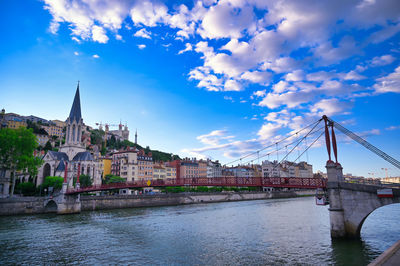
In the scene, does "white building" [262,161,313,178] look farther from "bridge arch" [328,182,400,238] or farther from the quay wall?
"bridge arch" [328,182,400,238]

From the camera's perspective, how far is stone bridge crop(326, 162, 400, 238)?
51.9 feet

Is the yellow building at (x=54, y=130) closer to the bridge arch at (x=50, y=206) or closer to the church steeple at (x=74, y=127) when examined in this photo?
the church steeple at (x=74, y=127)

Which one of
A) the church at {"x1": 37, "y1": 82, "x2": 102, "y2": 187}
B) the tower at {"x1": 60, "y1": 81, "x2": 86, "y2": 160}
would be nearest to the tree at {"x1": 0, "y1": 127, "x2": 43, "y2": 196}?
the church at {"x1": 37, "y1": 82, "x2": 102, "y2": 187}

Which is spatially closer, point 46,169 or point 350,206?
point 350,206

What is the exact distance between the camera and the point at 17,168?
3997 centimetres

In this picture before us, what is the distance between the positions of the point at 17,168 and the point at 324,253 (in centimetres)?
4200

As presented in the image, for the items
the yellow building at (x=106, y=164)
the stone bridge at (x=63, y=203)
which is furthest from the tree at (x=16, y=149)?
the yellow building at (x=106, y=164)

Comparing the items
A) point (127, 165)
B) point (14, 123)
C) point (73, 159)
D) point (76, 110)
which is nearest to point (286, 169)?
point (127, 165)

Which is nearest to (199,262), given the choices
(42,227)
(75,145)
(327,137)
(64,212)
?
(327,137)

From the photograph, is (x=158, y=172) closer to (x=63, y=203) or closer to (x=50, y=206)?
(x=50, y=206)

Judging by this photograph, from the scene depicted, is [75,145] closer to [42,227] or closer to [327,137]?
[42,227]

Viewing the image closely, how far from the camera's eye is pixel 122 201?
49000mm

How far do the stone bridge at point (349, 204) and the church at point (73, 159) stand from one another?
58923 mm

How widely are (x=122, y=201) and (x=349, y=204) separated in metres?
40.7
